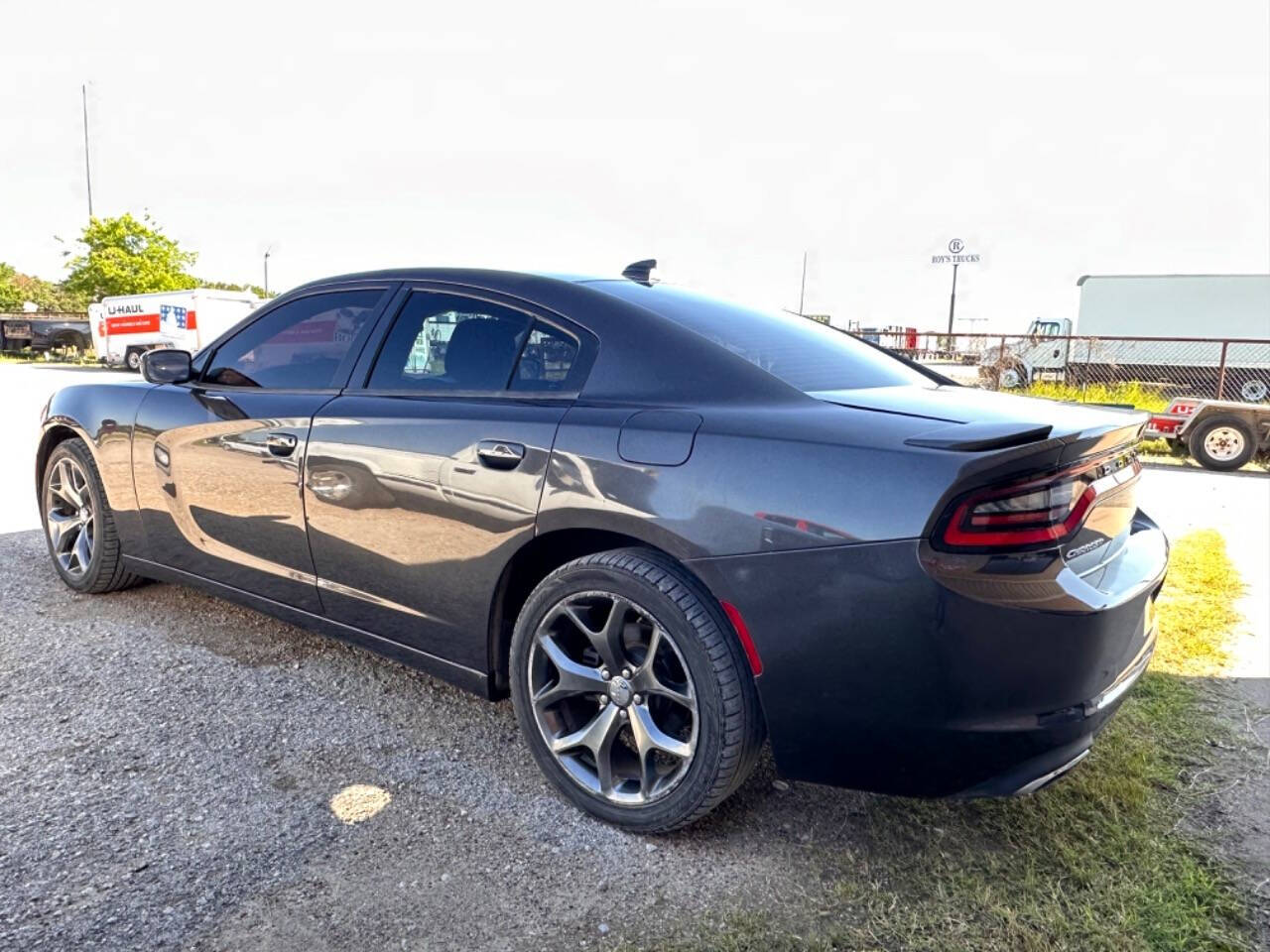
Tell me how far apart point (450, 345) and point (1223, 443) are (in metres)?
10.6

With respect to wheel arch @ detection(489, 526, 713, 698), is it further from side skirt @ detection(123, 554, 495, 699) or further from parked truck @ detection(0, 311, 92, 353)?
parked truck @ detection(0, 311, 92, 353)

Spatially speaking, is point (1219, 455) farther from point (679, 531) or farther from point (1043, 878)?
point (679, 531)

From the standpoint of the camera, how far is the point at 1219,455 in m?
10.3

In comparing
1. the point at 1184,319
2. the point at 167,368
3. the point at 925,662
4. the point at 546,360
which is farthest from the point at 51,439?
the point at 1184,319

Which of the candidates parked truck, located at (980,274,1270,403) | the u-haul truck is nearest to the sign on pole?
parked truck, located at (980,274,1270,403)

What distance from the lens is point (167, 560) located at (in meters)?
3.61

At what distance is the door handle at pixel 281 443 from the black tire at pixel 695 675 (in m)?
1.20

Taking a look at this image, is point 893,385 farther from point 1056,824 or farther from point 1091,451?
point 1056,824

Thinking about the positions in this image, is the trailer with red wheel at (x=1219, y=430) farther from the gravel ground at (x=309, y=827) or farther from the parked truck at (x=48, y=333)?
the parked truck at (x=48, y=333)

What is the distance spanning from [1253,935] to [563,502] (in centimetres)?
189

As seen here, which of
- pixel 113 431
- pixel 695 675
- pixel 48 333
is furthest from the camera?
pixel 48 333

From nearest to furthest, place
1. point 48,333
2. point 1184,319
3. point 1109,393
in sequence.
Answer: point 1109,393
point 1184,319
point 48,333

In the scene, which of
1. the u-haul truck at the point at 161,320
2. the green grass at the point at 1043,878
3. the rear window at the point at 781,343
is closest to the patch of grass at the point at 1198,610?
the green grass at the point at 1043,878

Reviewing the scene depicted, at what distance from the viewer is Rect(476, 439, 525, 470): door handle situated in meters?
2.43
